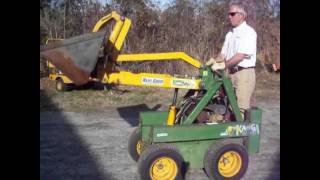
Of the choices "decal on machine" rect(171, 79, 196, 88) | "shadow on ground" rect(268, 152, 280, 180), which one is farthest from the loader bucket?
"shadow on ground" rect(268, 152, 280, 180)

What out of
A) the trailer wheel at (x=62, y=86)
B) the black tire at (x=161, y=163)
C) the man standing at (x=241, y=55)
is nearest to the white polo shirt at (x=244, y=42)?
the man standing at (x=241, y=55)

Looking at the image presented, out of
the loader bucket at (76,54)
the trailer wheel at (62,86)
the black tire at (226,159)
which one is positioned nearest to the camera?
the loader bucket at (76,54)

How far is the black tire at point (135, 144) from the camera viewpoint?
244 inches

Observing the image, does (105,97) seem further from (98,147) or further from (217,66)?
(217,66)

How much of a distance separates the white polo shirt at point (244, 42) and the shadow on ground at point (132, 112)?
3243 millimetres

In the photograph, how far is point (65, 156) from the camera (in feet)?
21.5

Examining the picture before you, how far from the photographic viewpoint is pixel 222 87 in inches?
228

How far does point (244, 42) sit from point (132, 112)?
4838 mm

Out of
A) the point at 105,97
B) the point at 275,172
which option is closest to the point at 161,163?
the point at 275,172

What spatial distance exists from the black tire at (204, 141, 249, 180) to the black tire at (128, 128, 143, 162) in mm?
982

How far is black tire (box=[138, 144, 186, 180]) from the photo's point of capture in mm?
5246

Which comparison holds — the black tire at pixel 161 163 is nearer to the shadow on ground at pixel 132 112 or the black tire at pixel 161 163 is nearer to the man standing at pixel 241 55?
the man standing at pixel 241 55
